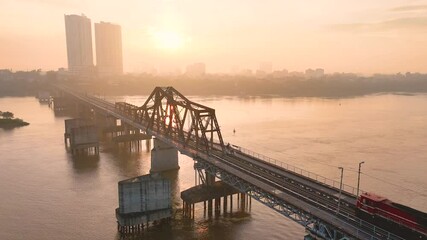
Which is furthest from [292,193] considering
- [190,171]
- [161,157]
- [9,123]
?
[9,123]

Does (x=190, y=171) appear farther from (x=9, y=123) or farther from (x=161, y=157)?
(x=9, y=123)

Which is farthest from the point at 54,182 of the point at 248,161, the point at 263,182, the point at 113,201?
the point at 263,182

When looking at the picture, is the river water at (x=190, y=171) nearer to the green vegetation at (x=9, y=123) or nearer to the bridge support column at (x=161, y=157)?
the bridge support column at (x=161, y=157)

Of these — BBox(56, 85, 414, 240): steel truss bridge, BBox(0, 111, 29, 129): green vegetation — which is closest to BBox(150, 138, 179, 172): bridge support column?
BBox(56, 85, 414, 240): steel truss bridge

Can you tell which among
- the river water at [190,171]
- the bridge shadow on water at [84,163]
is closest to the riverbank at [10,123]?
the river water at [190,171]

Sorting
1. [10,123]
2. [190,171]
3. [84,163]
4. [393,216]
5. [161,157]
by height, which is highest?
[393,216]
